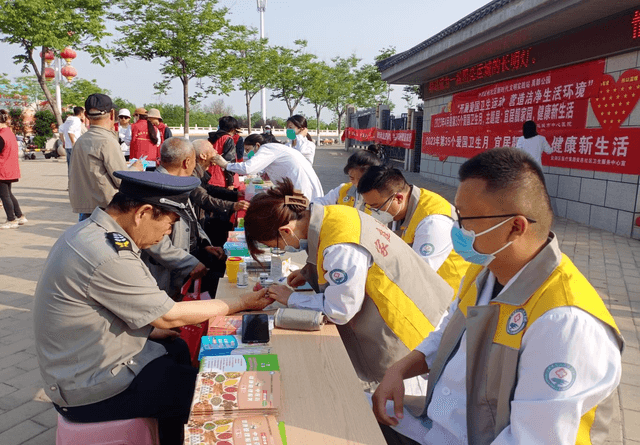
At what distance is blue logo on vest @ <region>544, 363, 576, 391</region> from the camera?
1210mm

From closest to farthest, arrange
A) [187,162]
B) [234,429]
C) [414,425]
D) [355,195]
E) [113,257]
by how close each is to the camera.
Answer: [234,429], [113,257], [414,425], [187,162], [355,195]

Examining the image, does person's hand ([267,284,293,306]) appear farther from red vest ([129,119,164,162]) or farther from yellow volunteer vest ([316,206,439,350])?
red vest ([129,119,164,162])

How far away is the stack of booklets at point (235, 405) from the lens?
141 centimetres

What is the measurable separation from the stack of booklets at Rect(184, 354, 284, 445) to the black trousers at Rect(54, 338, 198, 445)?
0.34 meters

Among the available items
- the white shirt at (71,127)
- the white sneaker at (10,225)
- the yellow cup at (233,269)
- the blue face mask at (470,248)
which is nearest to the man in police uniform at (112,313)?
the yellow cup at (233,269)

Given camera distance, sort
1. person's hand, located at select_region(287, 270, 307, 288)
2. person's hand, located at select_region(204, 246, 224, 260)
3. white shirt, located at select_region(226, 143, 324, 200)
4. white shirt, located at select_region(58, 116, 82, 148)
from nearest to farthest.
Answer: person's hand, located at select_region(287, 270, 307, 288), person's hand, located at select_region(204, 246, 224, 260), white shirt, located at select_region(226, 143, 324, 200), white shirt, located at select_region(58, 116, 82, 148)

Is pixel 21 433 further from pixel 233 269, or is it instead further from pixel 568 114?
pixel 568 114

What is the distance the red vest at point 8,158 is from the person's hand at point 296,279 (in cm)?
601

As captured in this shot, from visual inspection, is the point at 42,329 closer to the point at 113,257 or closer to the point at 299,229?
the point at 113,257

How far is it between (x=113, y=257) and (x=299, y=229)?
0.86 m

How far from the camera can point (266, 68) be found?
90.9 feet

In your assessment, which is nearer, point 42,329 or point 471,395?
point 471,395

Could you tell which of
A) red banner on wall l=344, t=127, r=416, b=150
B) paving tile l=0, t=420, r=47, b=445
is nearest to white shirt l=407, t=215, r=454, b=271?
paving tile l=0, t=420, r=47, b=445

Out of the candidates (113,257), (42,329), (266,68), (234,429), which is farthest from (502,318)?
(266,68)
